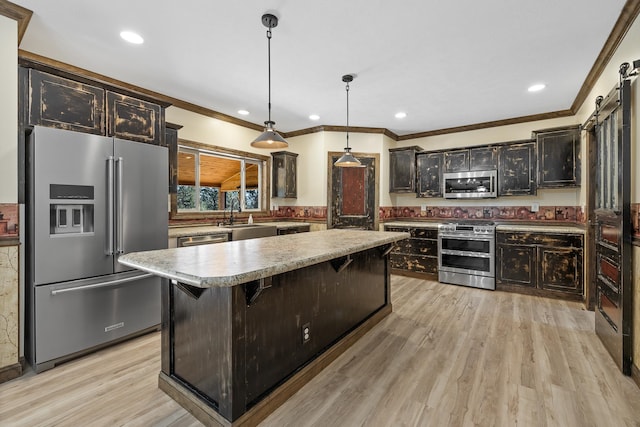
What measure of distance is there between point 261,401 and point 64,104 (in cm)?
277

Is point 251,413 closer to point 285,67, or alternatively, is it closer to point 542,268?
point 285,67

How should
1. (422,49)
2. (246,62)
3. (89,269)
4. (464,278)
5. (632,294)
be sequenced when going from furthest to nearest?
(464,278), (246,62), (422,49), (89,269), (632,294)

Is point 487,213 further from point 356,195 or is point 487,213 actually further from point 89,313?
point 89,313

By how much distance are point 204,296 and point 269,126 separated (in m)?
1.52

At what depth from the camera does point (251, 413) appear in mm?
1726

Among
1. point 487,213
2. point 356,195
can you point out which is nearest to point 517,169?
point 487,213

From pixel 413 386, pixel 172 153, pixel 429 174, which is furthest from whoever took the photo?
pixel 429 174

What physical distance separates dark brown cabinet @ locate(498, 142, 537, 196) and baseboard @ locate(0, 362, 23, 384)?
19.5ft

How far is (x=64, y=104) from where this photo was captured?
8.27 ft

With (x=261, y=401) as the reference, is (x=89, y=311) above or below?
above

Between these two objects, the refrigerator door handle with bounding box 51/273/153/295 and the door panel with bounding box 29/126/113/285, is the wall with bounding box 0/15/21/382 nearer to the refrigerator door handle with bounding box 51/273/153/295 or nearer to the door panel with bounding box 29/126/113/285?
the door panel with bounding box 29/126/113/285

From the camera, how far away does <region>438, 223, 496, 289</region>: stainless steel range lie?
4.54 metres

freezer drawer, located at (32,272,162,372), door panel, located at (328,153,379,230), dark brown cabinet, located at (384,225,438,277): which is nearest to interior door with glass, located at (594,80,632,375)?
A: dark brown cabinet, located at (384,225,438,277)

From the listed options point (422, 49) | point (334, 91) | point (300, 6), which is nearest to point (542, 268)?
point (422, 49)
